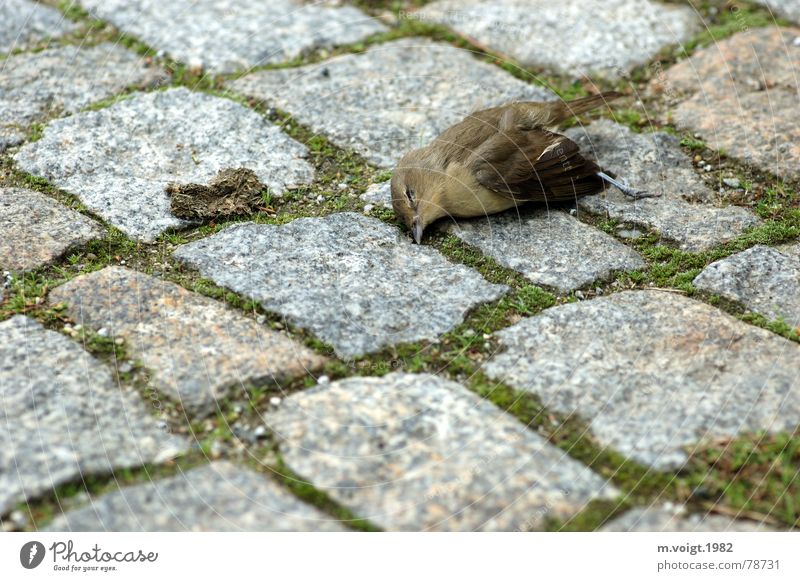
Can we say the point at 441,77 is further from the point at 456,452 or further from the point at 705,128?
the point at 456,452

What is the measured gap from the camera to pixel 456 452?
319cm

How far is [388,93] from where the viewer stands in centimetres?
579

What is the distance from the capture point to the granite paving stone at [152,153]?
4.72 m

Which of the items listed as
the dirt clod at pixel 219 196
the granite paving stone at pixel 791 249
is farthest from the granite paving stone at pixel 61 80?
the granite paving stone at pixel 791 249

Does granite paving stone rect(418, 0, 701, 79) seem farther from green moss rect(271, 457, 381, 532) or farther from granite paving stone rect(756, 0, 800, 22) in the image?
green moss rect(271, 457, 381, 532)

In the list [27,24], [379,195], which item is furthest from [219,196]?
Result: [27,24]

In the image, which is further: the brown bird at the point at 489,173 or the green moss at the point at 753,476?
the brown bird at the point at 489,173

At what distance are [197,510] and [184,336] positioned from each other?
3.04 feet

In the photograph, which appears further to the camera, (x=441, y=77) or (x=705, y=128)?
(x=441, y=77)

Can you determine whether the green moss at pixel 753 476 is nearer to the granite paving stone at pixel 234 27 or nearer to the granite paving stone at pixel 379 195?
the granite paving stone at pixel 379 195

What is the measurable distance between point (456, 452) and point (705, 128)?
3175mm

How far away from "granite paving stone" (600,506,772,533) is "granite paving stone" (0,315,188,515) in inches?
61.7

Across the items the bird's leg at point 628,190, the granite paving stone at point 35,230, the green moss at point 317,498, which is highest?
the bird's leg at point 628,190
